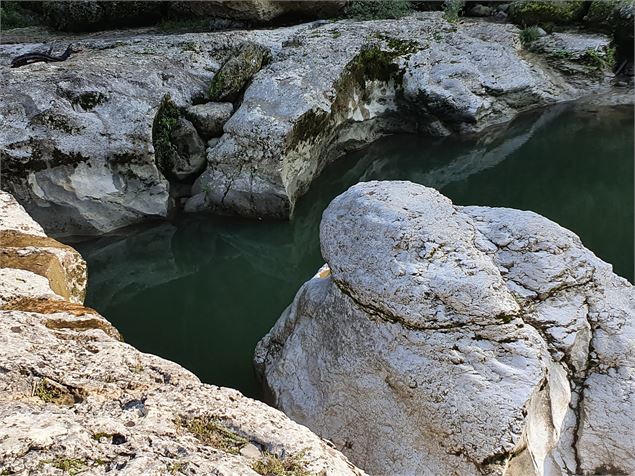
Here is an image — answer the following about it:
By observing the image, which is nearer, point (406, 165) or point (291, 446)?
point (291, 446)

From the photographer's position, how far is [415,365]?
14.9 feet

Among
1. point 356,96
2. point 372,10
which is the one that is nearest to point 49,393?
point 356,96

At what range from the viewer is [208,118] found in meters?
11.9

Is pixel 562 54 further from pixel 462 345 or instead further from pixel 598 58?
pixel 462 345

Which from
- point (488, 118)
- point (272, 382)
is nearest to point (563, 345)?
point (272, 382)

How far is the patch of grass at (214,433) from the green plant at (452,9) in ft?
52.8

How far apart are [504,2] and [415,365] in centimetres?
1734

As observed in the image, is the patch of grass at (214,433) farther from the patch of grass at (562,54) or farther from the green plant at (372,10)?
the patch of grass at (562,54)

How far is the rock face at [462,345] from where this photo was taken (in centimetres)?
441

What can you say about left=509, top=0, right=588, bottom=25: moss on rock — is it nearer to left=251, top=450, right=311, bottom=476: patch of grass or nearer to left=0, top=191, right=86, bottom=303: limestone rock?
left=0, top=191, right=86, bottom=303: limestone rock

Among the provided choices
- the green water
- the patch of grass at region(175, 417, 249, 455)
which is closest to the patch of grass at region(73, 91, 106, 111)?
the green water

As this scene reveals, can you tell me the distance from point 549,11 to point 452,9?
2.92m

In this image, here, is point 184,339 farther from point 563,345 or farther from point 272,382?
point 563,345

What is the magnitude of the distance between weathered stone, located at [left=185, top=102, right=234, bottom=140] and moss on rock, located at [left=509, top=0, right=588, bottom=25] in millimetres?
10571
